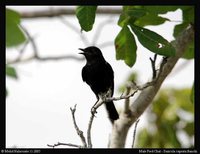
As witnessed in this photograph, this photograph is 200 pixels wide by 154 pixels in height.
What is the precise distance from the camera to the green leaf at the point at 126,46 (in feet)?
9.70

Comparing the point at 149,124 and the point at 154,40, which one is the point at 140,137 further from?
the point at 154,40

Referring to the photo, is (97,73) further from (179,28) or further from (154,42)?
(154,42)

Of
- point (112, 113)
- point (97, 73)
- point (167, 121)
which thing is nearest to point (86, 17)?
point (112, 113)

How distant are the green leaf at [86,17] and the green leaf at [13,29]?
1.78 ft

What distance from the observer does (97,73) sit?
3.84 metres

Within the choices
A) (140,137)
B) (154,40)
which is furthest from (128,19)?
(140,137)

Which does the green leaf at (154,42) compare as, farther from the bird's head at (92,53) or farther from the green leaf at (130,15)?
the bird's head at (92,53)

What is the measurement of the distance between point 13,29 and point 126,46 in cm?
77

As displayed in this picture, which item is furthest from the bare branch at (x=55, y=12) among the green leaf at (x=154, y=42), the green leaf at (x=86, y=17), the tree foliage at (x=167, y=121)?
the green leaf at (x=154, y=42)

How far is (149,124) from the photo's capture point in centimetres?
452

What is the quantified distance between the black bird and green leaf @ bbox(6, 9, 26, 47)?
1.78 ft

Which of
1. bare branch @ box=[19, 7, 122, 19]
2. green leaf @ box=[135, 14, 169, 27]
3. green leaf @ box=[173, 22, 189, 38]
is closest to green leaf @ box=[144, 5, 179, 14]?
green leaf @ box=[135, 14, 169, 27]

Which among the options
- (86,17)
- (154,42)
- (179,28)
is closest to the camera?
(154,42)
